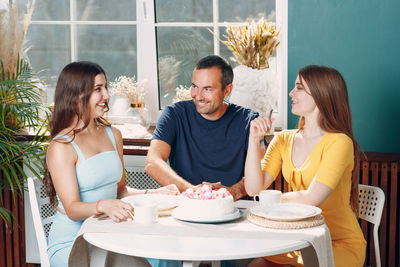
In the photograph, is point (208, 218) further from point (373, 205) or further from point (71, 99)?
point (373, 205)

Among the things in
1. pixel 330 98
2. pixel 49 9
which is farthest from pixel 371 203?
pixel 49 9

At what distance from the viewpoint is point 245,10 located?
3346mm

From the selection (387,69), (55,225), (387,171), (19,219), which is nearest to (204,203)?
(55,225)

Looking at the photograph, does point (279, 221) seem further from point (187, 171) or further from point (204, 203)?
point (187, 171)

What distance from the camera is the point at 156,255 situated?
150 centimetres

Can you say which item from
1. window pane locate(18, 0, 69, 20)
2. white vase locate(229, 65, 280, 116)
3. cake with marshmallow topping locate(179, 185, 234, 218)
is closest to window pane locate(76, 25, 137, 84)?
window pane locate(18, 0, 69, 20)

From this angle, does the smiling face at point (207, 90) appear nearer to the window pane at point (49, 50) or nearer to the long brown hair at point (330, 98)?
the long brown hair at point (330, 98)

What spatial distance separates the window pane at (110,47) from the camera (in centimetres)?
356

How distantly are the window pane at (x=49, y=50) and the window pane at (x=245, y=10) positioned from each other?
109cm

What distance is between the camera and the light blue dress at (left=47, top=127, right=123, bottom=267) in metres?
2.08

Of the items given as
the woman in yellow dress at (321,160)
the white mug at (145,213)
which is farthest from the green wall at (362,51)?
the white mug at (145,213)

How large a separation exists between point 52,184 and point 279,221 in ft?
3.18

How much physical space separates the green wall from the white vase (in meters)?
0.27

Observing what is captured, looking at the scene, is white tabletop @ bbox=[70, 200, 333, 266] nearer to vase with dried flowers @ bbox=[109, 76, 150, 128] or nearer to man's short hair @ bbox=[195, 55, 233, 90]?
man's short hair @ bbox=[195, 55, 233, 90]
